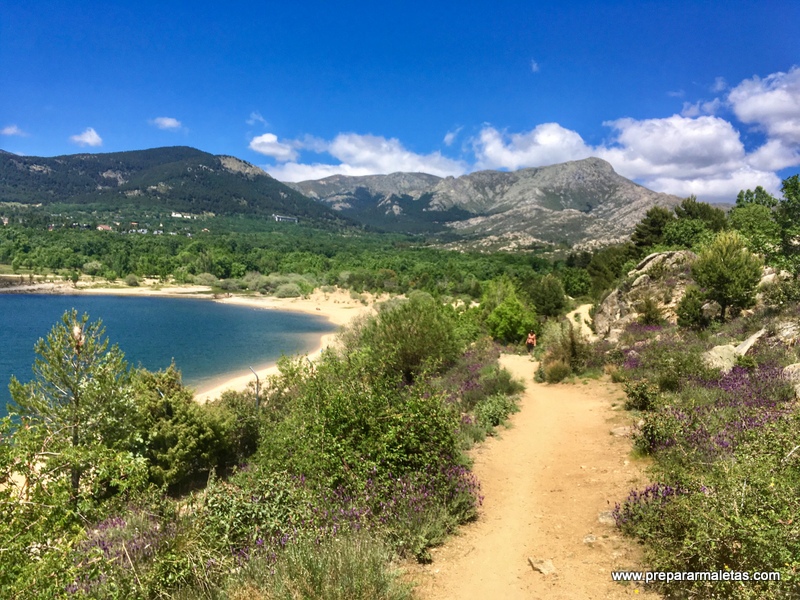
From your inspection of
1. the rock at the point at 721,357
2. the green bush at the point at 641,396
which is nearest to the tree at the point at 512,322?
the rock at the point at 721,357

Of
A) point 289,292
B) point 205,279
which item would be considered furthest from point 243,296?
point 205,279

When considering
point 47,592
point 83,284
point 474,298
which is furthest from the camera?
point 83,284

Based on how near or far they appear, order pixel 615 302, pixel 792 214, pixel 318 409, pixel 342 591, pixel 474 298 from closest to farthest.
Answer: pixel 342 591 → pixel 318 409 → pixel 792 214 → pixel 615 302 → pixel 474 298

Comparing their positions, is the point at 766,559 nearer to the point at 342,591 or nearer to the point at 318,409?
the point at 342,591

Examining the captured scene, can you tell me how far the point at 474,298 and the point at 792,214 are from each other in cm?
6273

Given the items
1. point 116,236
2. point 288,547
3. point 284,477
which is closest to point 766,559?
point 288,547

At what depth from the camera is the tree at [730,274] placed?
17.0 meters

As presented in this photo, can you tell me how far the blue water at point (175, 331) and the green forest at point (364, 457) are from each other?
11430mm

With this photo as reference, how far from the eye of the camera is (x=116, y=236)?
139000 millimetres

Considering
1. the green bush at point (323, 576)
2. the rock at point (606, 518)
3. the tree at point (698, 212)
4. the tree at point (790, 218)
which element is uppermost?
the tree at point (698, 212)

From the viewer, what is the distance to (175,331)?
5788cm

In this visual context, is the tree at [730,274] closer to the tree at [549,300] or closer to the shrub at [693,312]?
the shrub at [693,312]

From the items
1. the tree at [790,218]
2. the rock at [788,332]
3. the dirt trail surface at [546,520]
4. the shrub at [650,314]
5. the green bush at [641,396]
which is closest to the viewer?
the dirt trail surface at [546,520]

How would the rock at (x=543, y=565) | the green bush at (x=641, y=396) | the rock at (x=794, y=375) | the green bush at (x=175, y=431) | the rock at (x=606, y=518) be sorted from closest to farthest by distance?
the rock at (x=543, y=565)
the rock at (x=606, y=518)
the rock at (x=794, y=375)
the green bush at (x=641, y=396)
the green bush at (x=175, y=431)
